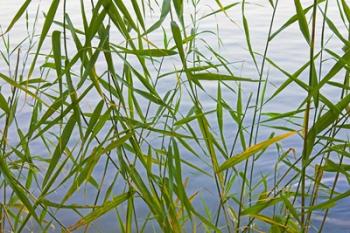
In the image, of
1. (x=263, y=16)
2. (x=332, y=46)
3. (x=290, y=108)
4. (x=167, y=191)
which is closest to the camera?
(x=167, y=191)

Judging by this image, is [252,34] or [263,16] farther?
[263,16]

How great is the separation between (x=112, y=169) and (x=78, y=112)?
1.89m

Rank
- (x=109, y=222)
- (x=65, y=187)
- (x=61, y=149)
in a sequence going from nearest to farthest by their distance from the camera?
1. (x=61, y=149)
2. (x=109, y=222)
3. (x=65, y=187)

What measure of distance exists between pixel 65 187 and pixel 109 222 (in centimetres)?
33

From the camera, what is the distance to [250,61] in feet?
14.0

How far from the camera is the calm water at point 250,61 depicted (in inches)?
102

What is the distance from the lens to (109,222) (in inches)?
99.0

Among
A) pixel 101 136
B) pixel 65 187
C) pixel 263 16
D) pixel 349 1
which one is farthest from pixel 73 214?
pixel 263 16

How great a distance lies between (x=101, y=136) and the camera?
3143 mm

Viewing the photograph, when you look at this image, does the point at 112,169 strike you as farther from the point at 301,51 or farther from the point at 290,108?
the point at 301,51

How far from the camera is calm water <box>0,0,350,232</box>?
8.46 feet

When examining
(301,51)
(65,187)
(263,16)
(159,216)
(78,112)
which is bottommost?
(159,216)

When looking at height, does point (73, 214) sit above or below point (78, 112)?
above

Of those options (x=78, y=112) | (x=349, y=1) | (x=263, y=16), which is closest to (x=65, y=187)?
(x=78, y=112)
